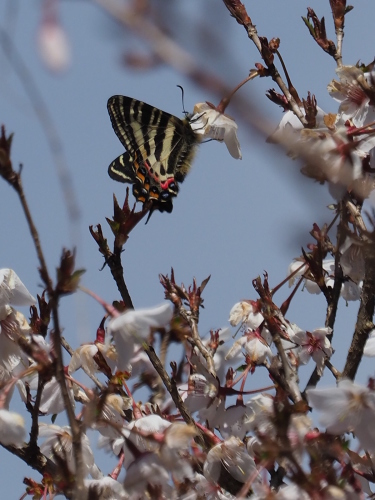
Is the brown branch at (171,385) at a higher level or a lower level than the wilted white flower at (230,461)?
higher

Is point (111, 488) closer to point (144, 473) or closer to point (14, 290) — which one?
point (144, 473)

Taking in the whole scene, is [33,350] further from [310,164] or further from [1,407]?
[310,164]

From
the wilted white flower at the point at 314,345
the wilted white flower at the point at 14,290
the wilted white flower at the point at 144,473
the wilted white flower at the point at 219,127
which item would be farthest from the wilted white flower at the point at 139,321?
the wilted white flower at the point at 219,127

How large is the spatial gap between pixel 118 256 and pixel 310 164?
1.82 m

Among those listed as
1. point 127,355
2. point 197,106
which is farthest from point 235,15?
point 127,355

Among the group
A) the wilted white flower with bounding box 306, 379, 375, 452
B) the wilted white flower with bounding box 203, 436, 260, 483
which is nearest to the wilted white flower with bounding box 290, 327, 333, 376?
the wilted white flower with bounding box 203, 436, 260, 483

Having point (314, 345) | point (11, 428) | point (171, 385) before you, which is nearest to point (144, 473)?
point (11, 428)

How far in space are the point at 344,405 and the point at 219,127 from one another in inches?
72.7

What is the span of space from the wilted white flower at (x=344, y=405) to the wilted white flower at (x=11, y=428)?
37.2 inches

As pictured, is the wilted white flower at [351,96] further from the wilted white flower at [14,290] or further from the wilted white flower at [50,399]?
the wilted white flower at [50,399]

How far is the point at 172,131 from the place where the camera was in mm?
5008

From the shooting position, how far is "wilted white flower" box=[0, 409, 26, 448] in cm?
216

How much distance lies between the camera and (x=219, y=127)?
363 centimetres

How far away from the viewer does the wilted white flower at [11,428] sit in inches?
85.0
